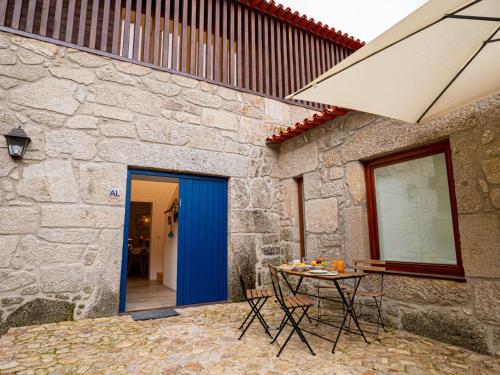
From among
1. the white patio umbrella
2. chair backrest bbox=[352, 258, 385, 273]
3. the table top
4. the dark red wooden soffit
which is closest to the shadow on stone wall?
the table top

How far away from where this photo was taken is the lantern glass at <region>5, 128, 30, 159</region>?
11.2ft

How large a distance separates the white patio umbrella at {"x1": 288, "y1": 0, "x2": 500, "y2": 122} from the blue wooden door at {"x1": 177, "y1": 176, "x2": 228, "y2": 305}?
2.65 meters

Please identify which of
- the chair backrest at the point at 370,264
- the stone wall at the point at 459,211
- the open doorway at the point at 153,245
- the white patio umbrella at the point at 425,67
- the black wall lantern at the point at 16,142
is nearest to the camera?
the white patio umbrella at the point at 425,67

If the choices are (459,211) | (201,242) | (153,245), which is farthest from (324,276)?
(153,245)

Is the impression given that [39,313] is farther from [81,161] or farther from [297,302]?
[297,302]

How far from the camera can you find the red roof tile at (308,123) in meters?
3.96

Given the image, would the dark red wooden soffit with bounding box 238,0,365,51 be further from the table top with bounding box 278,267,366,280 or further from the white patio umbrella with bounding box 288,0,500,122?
the table top with bounding box 278,267,366,280

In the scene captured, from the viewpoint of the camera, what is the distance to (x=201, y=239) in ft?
15.0

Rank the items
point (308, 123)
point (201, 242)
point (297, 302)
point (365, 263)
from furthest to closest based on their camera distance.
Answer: point (201, 242) < point (308, 123) < point (365, 263) < point (297, 302)

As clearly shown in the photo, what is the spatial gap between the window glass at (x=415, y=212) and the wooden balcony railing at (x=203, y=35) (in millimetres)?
2908

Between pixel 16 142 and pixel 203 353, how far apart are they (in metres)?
3.07

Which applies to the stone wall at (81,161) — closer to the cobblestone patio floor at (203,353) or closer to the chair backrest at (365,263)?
the cobblestone patio floor at (203,353)

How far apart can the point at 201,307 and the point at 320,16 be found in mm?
5784

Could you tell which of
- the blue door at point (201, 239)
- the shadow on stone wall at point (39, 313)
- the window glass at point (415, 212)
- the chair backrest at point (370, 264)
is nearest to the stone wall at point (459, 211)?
the chair backrest at point (370, 264)
